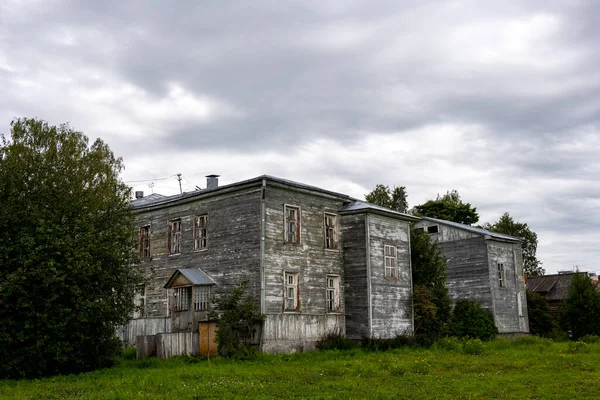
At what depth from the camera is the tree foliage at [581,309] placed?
1523 inches

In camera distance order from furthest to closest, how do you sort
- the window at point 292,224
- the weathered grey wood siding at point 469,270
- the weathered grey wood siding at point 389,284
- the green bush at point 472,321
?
the weathered grey wood siding at point 469,270
the green bush at point 472,321
the weathered grey wood siding at point 389,284
the window at point 292,224

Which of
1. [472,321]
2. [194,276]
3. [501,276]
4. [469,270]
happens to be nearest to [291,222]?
[194,276]

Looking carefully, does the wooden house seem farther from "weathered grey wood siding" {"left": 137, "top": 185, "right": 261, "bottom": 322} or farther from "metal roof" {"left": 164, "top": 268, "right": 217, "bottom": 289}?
"metal roof" {"left": 164, "top": 268, "right": 217, "bottom": 289}

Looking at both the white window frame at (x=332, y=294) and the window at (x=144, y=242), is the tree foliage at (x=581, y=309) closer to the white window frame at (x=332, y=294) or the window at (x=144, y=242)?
the white window frame at (x=332, y=294)

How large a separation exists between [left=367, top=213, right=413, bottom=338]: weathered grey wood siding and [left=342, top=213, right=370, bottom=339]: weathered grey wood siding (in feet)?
1.03

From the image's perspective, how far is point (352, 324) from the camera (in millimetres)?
27234

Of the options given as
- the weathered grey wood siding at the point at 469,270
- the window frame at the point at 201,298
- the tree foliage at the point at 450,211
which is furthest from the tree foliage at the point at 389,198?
the window frame at the point at 201,298

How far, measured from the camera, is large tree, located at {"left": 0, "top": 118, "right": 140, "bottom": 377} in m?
19.9

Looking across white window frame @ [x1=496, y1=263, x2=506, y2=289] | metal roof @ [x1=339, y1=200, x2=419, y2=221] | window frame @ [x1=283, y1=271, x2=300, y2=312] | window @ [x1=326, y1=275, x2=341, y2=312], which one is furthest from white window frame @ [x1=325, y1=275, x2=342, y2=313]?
white window frame @ [x1=496, y1=263, x2=506, y2=289]

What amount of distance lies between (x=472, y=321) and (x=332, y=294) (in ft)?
37.1

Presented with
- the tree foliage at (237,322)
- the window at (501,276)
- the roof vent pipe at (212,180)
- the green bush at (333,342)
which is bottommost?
the green bush at (333,342)

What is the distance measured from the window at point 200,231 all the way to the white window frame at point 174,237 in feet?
4.38

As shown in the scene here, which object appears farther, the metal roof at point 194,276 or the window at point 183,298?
the window at point 183,298

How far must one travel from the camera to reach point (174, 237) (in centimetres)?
2920
